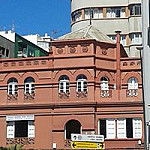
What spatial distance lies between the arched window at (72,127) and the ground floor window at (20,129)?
8.64ft

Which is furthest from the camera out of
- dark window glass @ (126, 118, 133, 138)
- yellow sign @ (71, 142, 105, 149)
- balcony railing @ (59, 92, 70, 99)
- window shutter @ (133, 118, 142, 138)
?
balcony railing @ (59, 92, 70, 99)

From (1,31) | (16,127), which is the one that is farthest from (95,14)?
(16,127)

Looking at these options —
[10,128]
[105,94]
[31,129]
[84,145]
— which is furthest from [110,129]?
[84,145]

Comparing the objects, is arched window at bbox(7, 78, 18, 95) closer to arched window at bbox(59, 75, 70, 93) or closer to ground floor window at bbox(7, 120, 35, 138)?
ground floor window at bbox(7, 120, 35, 138)

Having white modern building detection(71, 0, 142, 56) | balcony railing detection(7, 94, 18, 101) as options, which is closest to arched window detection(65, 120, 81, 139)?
balcony railing detection(7, 94, 18, 101)

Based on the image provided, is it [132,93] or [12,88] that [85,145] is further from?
[12,88]

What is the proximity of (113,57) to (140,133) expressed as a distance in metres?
6.65

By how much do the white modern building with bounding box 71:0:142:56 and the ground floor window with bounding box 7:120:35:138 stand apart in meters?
23.3

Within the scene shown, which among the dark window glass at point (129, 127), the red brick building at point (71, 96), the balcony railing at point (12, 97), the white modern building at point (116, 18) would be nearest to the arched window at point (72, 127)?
the red brick building at point (71, 96)

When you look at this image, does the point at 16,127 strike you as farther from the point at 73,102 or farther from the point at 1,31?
the point at 1,31

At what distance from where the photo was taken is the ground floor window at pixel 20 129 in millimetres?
37125

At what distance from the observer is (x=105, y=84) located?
37.9 m

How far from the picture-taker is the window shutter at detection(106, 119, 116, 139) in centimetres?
3604

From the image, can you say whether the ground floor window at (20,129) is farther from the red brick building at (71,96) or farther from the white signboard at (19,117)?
the white signboard at (19,117)
